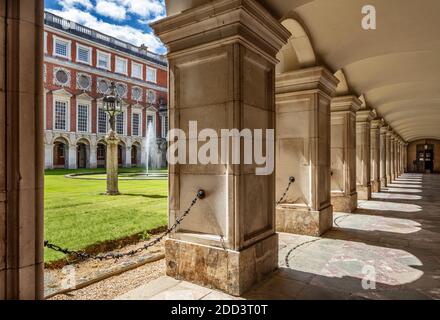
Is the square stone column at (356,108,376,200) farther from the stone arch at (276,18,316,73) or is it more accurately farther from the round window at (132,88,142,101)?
the round window at (132,88,142,101)

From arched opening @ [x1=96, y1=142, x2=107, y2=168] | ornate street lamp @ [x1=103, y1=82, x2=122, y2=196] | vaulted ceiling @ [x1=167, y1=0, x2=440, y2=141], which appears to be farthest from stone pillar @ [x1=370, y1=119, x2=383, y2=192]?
arched opening @ [x1=96, y1=142, x2=107, y2=168]

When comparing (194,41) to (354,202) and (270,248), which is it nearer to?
(270,248)

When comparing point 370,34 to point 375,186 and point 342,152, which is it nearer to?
point 342,152

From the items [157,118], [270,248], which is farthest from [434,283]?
[157,118]

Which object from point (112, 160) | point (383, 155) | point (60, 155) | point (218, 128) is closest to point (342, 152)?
point (218, 128)

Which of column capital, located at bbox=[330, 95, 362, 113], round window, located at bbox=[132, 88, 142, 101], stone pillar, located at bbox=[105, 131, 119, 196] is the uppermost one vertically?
round window, located at bbox=[132, 88, 142, 101]

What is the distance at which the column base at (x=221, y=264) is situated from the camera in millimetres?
3744

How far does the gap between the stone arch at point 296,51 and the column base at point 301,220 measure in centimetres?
334

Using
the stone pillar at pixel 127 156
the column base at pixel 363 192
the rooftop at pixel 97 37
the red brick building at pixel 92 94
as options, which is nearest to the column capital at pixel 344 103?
the column base at pixel 363 192

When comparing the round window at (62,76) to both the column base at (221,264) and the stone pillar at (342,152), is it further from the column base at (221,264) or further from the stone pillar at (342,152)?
the column base at (221,264)

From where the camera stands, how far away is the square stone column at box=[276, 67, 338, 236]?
21.5ft

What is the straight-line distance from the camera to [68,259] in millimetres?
4996

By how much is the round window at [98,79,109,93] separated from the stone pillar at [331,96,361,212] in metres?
36.5
